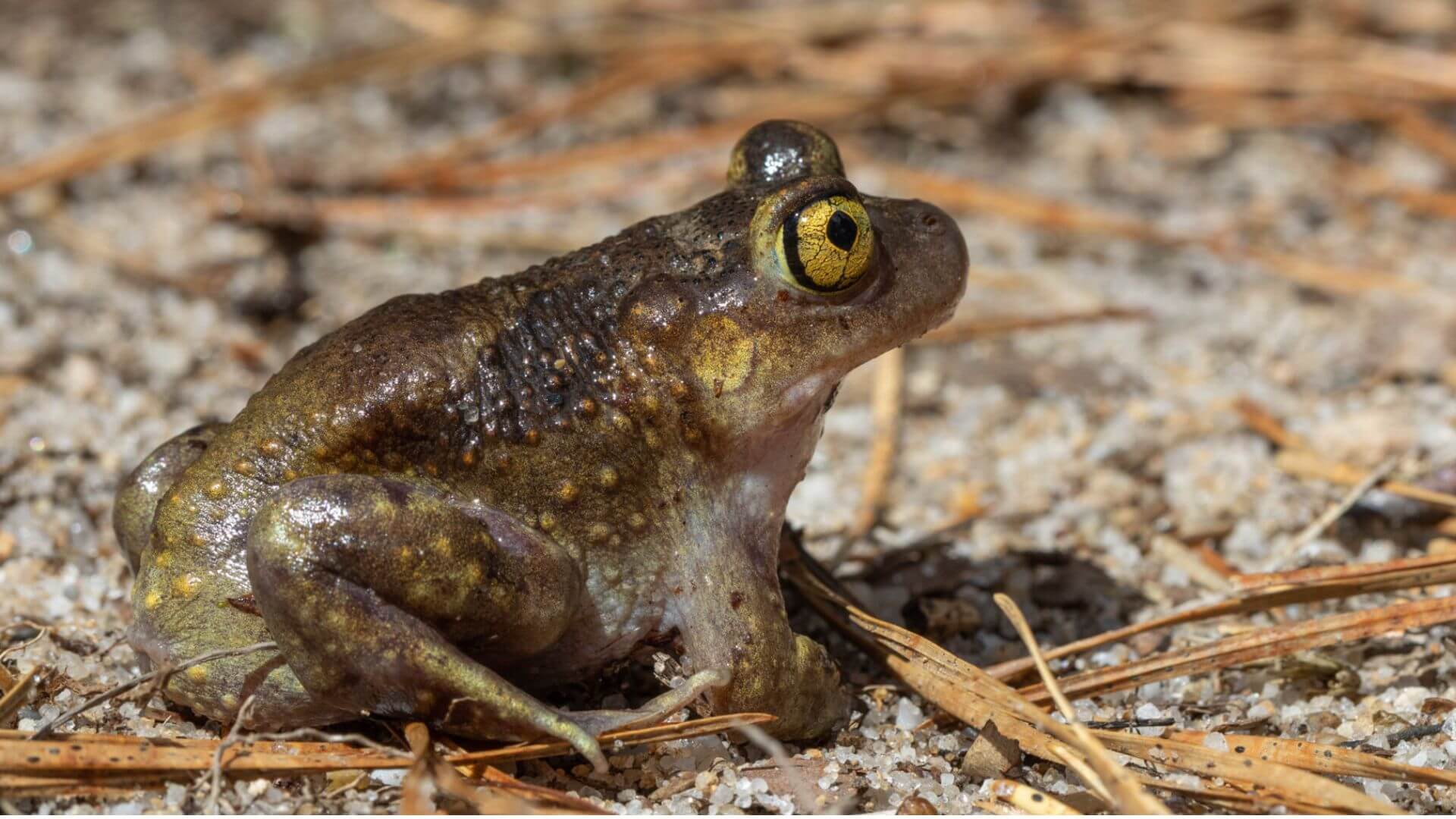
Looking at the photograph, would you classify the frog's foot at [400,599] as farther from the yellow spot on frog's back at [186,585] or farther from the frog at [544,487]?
the yellow spot on frog's back at [186,585]

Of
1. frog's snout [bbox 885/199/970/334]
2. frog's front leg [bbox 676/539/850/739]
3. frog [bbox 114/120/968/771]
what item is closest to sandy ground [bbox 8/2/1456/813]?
frog's front leg [bbox 676/539/850/739]

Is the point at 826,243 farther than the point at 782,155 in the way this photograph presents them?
No

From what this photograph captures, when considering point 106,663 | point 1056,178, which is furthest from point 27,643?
point 1056,178

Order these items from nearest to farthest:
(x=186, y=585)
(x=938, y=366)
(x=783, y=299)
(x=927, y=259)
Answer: (x=186, y=585) → (x=783, y=299) → (x=927, y=259) → (x=938, y=366)

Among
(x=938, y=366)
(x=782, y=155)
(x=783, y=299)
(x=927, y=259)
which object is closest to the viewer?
(x=783, y=299)

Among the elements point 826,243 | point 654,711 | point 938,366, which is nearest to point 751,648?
point 654,711

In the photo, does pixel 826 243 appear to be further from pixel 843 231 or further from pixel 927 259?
pixel 927 259

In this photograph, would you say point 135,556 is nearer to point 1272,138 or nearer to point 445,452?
point 445,452

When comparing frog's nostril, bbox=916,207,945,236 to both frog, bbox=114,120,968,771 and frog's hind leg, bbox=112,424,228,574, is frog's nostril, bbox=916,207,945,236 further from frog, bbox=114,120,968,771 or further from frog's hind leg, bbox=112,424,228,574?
frog's hind leg, bbox=112,424,228,574
